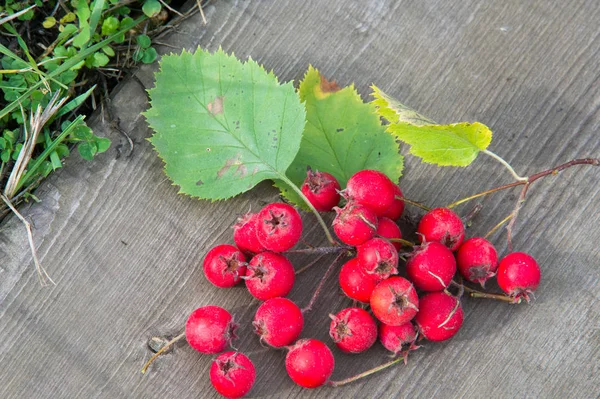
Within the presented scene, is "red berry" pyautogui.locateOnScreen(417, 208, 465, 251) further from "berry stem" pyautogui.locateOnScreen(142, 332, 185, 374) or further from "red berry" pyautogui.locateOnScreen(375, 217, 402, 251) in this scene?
"berry stem" pyautogui.locateOnScreen(142, 332, 185, 374)

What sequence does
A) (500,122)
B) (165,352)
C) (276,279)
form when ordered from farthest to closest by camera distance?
1. (500,122)
2. (165,352)
3. (276,279)

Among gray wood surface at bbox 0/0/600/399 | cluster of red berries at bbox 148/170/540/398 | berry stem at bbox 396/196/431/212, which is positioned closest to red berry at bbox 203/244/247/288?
cluster of red berries at bbox 148/170/540/398

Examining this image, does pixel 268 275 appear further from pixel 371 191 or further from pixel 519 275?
pixel 519 275

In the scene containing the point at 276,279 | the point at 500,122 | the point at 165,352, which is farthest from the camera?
the point at 500,122

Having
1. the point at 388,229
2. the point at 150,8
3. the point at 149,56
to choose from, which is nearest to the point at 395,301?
the point at 388,229

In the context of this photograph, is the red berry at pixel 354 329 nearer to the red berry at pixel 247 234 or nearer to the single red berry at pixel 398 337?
the single red berry at pixel 398 337

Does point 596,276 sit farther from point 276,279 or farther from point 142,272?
point 142,272

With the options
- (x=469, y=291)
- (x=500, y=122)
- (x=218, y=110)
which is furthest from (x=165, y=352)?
(x=500, y=122)
